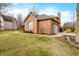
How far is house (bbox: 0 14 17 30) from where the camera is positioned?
5.35ft

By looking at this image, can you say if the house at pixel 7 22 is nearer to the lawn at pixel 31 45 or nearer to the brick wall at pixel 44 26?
the lawn at pixel 31 45

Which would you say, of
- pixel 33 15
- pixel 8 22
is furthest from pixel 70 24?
pixel 8 22

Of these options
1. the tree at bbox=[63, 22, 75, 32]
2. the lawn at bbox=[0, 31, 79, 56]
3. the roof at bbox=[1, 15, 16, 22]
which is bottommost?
the lawn at bbox=[0, 31, 79, 56]

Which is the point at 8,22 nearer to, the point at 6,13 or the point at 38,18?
the point at 6,13

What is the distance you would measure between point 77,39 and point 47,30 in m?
0.33

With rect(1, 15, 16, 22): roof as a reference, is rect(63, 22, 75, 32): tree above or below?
below

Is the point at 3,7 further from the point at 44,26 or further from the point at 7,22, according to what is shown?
the point at 44,26

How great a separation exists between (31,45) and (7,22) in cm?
36

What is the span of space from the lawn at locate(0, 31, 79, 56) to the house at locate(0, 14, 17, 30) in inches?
2.1

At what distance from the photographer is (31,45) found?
163 cm

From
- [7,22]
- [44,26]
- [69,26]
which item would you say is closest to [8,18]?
[7,22]

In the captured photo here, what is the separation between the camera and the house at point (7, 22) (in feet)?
5.35

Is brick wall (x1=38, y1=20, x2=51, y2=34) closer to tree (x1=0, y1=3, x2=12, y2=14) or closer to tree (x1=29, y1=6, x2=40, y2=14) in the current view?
tree (x1=29, y1=6, x2=40, y2=14)

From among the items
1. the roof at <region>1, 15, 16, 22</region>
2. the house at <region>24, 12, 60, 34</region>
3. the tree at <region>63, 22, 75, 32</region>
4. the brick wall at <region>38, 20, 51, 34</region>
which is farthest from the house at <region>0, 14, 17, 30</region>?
the tree at <region>63, 22, 75, 32</region>
